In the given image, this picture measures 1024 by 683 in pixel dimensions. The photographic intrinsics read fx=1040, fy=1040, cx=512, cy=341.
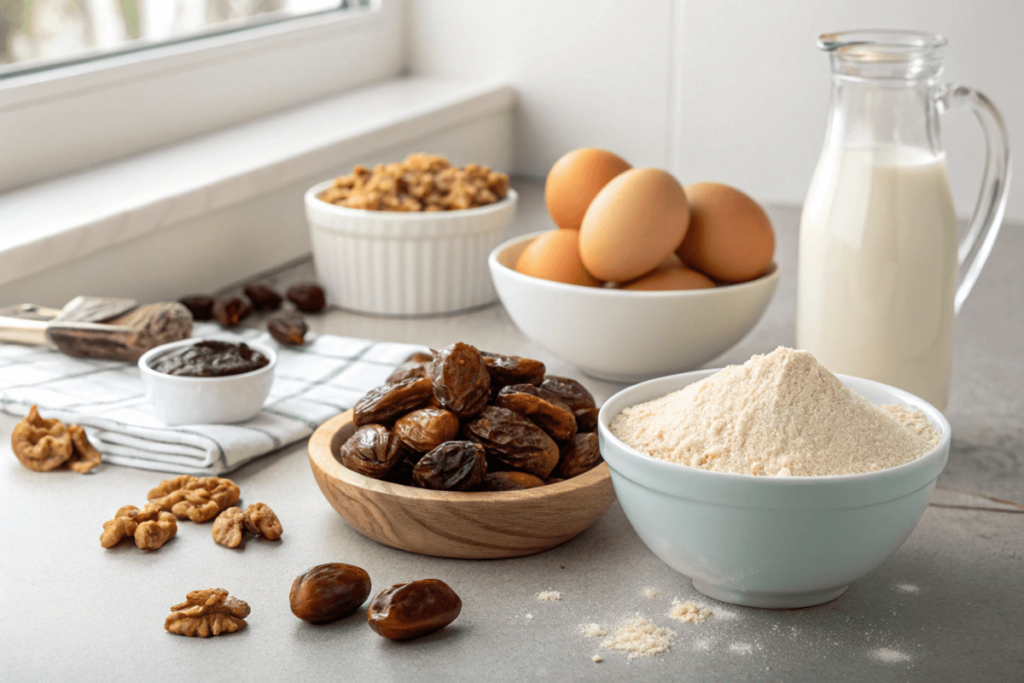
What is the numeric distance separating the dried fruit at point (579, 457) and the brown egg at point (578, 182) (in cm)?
40

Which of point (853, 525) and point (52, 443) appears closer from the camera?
point (853, 525)

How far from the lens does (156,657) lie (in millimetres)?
645

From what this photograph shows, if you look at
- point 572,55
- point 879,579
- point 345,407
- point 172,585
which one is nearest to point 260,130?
point 572,55

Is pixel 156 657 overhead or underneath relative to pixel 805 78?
underneath

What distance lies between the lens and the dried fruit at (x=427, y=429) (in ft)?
2.50

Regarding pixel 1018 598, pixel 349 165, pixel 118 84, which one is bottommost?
pixel 1018 598

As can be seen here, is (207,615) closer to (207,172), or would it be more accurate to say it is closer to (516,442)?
(516,442)

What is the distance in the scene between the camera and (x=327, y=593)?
2.22 feet

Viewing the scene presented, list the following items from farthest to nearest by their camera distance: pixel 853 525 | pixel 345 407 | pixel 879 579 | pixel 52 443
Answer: pixel 345 407, pixel 52 443, pixel 879 579, pixel 853 525

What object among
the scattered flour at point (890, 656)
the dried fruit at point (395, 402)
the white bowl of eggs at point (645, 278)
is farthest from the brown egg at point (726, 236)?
the scattered flour at point (890, 656)

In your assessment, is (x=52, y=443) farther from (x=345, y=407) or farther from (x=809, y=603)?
(x=809, y=603)

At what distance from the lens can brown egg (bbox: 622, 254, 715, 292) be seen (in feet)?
3.48

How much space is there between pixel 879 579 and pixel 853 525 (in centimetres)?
14

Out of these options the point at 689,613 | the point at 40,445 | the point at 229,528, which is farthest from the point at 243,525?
the point at 689,613
